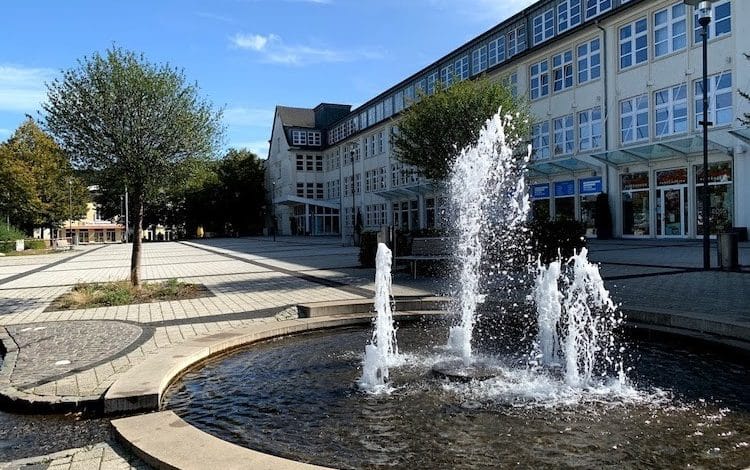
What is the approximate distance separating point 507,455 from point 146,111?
33.8ft

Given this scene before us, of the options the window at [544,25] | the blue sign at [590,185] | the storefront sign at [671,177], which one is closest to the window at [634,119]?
the storefront sign at [671,177]

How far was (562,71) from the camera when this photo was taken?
33.5 meters

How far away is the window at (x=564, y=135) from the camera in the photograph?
32906 mm

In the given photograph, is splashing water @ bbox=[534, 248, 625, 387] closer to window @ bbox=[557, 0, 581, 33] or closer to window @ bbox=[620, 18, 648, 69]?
window @ bbox=[620, 18, 648, 69]

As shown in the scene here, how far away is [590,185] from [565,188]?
2.04 meters

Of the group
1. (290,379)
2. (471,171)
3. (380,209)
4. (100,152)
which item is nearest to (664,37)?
(471,171)

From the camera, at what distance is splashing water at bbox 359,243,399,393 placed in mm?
5513

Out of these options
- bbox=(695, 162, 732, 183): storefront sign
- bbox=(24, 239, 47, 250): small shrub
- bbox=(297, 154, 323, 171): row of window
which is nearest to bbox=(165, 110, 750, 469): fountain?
bbox=(695, 162, 732, 183): storefront sign

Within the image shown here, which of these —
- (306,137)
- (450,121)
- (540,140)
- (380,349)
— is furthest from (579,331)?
(306,137)

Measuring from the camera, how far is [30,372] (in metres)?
5.86

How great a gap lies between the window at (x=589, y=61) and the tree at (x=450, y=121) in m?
9.74

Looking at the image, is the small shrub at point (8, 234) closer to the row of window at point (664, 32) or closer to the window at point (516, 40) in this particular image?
the window at point (516, 40)

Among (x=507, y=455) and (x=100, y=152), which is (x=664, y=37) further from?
(x=507, y=455)

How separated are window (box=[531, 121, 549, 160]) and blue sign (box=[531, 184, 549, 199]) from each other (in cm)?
169
